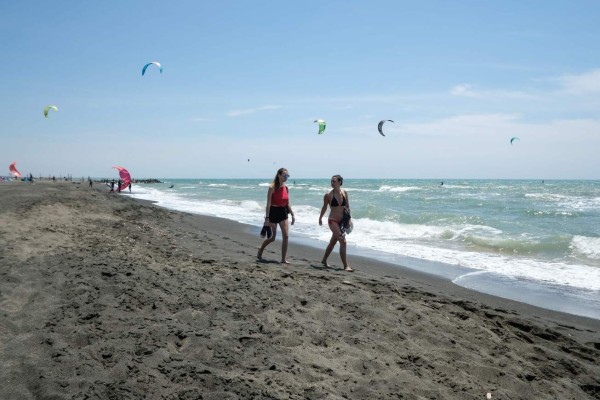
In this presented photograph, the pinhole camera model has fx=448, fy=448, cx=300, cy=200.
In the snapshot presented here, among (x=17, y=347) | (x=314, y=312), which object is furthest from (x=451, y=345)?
(x=17, y=347)

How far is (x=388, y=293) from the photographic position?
18.7 ft

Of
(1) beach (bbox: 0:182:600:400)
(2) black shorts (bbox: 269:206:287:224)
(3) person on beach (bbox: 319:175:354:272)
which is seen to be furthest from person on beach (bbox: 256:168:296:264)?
(1) beach (bbox: 0:182:600:400)

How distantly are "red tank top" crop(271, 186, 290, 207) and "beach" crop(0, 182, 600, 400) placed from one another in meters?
1.29

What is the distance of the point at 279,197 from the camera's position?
7426 millimetres

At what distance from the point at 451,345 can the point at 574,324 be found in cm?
218

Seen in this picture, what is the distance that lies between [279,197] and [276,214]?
11.9 inches

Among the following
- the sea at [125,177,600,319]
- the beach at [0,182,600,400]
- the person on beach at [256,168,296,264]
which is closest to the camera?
the beach at [0,182,600,400]

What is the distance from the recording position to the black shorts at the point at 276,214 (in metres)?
7.49

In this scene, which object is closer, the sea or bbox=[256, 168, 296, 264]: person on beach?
the sea

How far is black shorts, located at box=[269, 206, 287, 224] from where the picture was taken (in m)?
7.49

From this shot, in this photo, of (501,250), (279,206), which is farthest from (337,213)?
(501,250)

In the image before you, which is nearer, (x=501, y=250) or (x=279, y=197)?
(x=279, y=197)

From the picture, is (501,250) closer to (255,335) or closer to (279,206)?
(279,206)

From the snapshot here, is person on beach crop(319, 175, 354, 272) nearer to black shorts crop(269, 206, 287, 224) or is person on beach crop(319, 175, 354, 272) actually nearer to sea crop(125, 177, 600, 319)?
black shorts crop(269, 206, 287, 224)
